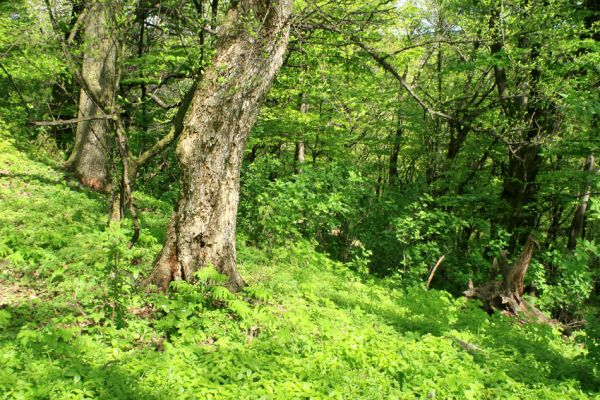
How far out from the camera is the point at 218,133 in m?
4.65

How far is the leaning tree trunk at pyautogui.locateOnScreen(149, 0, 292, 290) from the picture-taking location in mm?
4617

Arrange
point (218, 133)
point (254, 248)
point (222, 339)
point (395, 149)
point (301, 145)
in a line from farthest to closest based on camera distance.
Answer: point (395, 149)
point (301, 145)
point (254, 248)
point (218, 133)
point (222, 339)

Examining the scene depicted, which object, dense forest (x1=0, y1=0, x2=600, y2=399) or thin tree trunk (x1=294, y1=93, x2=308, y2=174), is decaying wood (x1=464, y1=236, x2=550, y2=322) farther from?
thin tree trunk (x1=294, y1=93, x2=308, y2=174)

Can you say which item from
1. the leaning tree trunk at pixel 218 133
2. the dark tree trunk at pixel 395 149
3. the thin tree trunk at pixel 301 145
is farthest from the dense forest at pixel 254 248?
the dark tree trunk at pixel 395 149

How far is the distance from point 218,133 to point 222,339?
2235mm

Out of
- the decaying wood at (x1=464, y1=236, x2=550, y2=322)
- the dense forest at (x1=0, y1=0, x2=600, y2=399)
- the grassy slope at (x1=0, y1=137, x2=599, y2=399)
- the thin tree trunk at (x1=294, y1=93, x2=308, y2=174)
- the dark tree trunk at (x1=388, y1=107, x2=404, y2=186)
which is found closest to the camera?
the grassy slope at (x1=0, y1=137, x2=599, y2=399)

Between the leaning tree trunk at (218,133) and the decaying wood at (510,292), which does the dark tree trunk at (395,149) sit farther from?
the leaning tree trunk at (218,133)

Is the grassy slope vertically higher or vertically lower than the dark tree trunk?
lower

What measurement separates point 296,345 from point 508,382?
224cm

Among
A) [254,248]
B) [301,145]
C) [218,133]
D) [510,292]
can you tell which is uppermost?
[218,133]

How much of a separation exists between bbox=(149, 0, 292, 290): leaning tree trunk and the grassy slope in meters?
0.43

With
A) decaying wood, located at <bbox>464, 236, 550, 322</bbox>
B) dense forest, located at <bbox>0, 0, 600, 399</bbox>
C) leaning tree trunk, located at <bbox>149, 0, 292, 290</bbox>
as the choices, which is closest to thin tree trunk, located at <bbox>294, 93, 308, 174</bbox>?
dense forest, located at <bbox>0, 0, 600, 399</bbox>

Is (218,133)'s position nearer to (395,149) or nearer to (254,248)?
(254,248)

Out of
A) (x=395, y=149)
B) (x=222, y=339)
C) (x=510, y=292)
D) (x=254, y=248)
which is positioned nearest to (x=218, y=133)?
(x=222, y=339)
